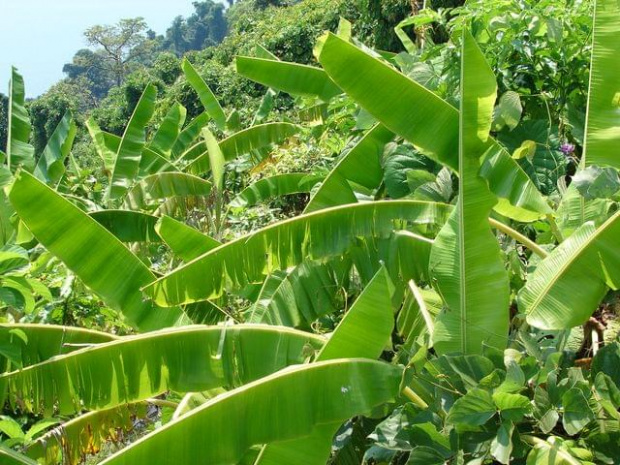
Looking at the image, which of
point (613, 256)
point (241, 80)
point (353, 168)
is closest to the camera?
point (613, 256)

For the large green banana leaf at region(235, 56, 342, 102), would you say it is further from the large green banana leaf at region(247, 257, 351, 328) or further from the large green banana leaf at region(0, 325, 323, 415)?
the large green banana leaf at region(0, 325, 323, 415)

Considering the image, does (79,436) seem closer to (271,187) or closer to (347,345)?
(347,345)

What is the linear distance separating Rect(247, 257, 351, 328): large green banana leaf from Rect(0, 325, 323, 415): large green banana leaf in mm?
625

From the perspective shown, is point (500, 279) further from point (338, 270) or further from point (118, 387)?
point (118, 387)

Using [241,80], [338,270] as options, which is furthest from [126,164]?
[241,80]

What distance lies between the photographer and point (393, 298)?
4062 millimetres

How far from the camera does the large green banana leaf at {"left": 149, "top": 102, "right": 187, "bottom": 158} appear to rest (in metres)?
8.44

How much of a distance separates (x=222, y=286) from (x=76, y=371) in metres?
0.81

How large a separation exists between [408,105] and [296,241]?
893 millimetres

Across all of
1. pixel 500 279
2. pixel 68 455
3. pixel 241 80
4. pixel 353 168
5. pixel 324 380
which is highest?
pixel 241 80

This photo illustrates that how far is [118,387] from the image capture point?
324cm

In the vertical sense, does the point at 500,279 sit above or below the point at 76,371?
above

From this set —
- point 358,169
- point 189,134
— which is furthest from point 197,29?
point 358,169

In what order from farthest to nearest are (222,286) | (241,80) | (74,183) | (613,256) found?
(241,80) → (74,183) → (222,286) → (613,256)
